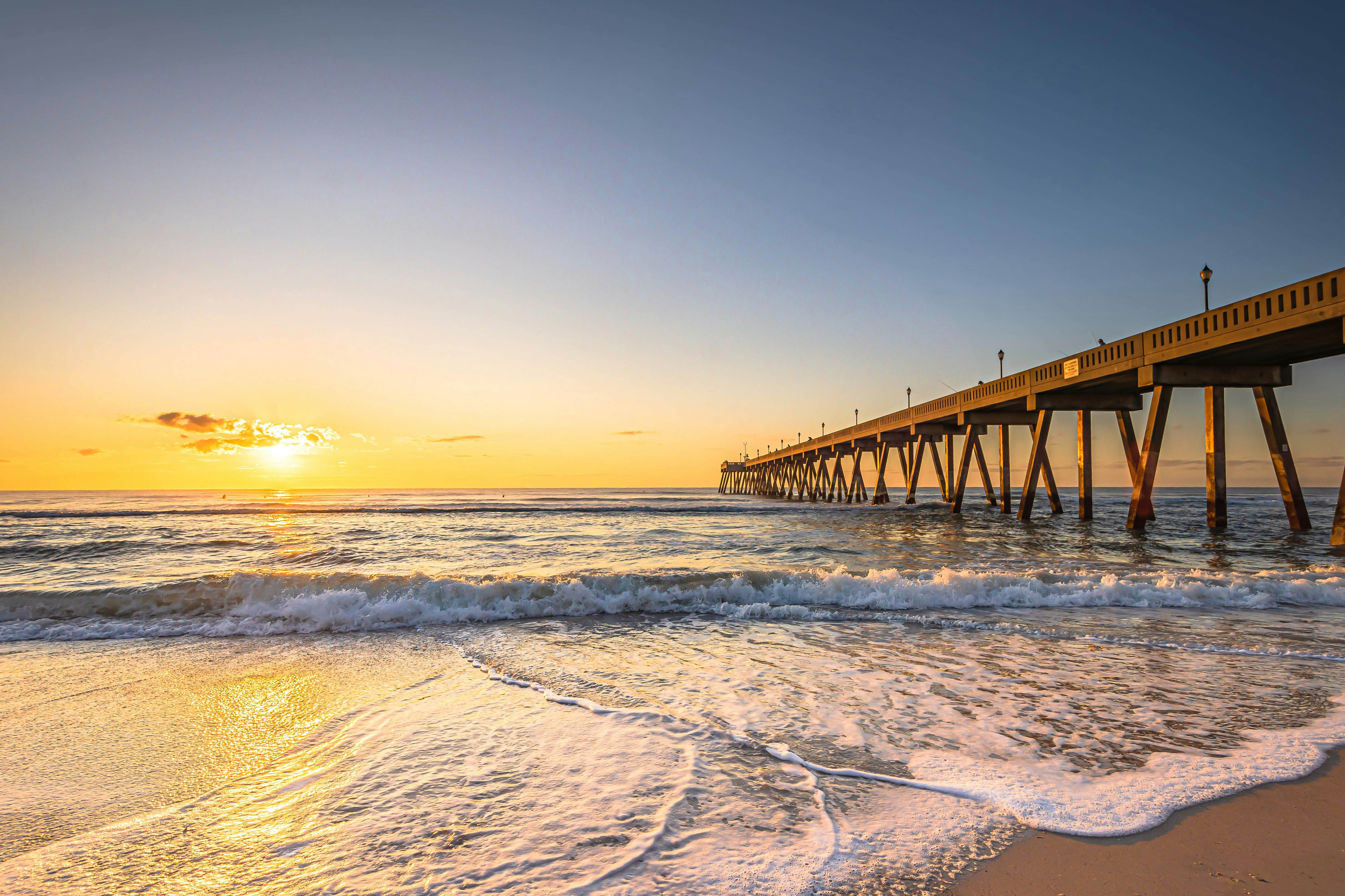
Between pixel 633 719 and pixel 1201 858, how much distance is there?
3.14 meters

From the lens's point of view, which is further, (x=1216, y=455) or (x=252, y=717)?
(x=1216, y=455)

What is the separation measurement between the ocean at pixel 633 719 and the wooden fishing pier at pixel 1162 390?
6.88 meters

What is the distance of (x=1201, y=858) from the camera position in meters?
2.54

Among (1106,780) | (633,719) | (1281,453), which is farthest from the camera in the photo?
(1281,453)

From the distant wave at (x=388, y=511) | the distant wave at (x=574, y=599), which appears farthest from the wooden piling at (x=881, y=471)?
the distant wave at (x=574, y=599)

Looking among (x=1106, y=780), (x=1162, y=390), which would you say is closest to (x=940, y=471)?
(x=1162, y=390)

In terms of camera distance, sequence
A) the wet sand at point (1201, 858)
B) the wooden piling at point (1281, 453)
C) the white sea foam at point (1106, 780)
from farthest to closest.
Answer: the wooden piling at point (1281, 453), the white sea foam at point (1106, 780), the wet sand at point (1201, 858)

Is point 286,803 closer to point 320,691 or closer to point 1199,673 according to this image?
point 320,691

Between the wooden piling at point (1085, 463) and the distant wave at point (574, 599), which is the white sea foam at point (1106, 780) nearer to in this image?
the distant wave at point (574, 599)

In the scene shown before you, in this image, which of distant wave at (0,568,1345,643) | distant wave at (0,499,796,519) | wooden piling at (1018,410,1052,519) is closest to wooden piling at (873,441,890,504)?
distant wave at (0,499,796,519)

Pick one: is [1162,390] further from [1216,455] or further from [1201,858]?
[1201,858]

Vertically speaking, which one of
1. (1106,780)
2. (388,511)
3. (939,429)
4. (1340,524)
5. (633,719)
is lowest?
(388,511)

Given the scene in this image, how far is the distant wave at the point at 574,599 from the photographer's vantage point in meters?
8.30

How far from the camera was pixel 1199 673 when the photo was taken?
17.6ft
